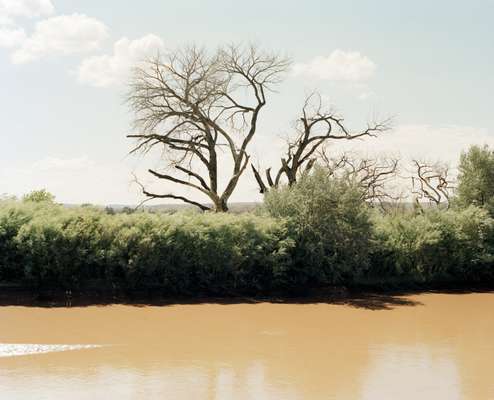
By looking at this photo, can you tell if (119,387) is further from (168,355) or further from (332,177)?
(332,177)

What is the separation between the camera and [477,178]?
2273 centimetres

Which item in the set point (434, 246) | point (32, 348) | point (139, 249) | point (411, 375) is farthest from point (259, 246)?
point (411, 375)

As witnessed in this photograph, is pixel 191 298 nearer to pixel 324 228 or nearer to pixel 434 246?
pixel 324 228

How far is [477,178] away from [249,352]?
48.5 feet

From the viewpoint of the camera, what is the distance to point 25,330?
12117 mm

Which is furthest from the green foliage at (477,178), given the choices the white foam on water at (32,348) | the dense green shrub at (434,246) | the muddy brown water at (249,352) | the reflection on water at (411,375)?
the white foam on water at (32,348)

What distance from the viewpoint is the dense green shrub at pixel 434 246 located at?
1902 centimetres

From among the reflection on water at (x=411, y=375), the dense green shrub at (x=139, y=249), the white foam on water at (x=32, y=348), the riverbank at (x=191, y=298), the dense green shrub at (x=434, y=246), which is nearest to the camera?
the reflection on water at (x=411, y=375)

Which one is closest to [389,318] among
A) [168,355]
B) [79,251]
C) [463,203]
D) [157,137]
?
[168,355]

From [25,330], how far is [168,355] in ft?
11.0

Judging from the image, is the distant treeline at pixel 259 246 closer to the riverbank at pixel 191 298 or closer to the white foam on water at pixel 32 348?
the riverbank at pixel 191 298

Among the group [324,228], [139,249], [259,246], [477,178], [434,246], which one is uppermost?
[477,178]

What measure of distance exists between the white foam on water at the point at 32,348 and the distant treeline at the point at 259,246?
4340 millimetres

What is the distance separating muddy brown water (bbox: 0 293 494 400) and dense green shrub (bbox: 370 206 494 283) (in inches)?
122
